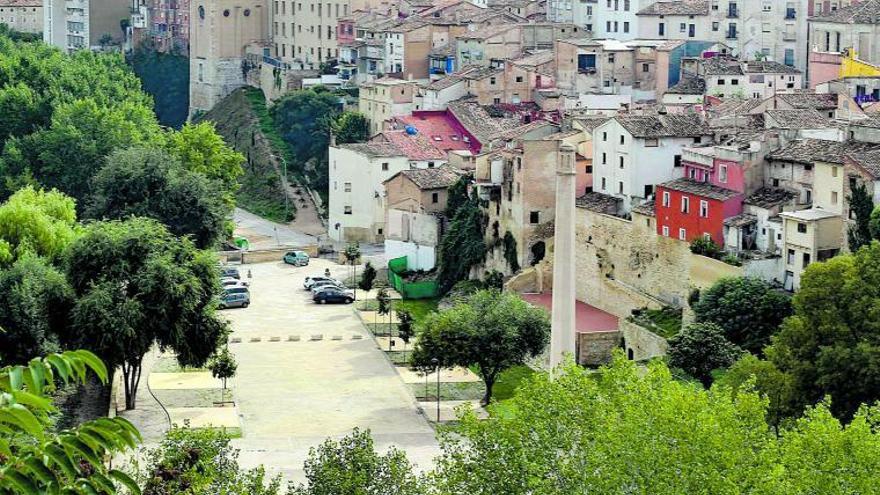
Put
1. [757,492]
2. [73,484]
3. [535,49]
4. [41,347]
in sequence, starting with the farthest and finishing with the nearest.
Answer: [535,49] → [41,347] → [757,492] → [73,484]

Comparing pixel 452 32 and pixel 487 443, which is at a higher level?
pixel 452 32

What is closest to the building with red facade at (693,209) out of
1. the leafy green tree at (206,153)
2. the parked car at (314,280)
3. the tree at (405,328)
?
the tree at (405,328)

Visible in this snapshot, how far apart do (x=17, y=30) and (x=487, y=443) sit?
3537 inches

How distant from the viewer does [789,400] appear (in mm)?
36094

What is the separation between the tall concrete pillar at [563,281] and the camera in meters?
42.5

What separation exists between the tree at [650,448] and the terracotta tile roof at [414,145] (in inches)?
1393

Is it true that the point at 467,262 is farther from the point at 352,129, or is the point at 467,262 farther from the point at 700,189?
the point at 352,129

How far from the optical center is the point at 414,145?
65125 millimetres

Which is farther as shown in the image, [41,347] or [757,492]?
[41,347]

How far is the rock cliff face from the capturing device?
7588 cm

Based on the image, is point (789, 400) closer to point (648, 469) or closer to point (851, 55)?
point (648, 469)

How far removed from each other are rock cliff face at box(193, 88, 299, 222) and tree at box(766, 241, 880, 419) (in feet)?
122

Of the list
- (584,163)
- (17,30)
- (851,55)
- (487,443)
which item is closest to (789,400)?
(487,443)

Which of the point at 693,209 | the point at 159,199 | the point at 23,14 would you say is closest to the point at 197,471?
the point at 693,209
